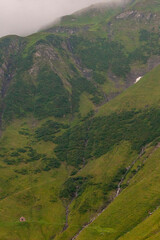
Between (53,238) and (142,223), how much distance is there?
208 feet

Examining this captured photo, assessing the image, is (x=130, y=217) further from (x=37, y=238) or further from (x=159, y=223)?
(x=37, y=238)

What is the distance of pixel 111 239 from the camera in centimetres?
17600

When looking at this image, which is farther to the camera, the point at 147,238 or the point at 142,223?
the point at 142,223

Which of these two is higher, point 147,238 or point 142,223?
point 147,238

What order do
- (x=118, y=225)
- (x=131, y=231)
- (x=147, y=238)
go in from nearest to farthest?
(x=147, y=238) → (x=131, y=231) → (x=118, y=225)

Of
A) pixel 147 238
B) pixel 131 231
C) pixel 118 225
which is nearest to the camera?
pixel 147 238

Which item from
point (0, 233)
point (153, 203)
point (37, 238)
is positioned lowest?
point (153, 203)

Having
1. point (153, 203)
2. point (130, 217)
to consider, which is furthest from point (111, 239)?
point (153, 203)

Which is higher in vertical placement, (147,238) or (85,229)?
(147,238)

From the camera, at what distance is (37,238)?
654 feet

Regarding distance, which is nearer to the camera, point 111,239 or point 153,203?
point 111,239

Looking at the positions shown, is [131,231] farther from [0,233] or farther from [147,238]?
[0,233]

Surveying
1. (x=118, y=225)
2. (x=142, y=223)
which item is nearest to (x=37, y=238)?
(x=118, y=225)

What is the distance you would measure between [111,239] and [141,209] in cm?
3247
